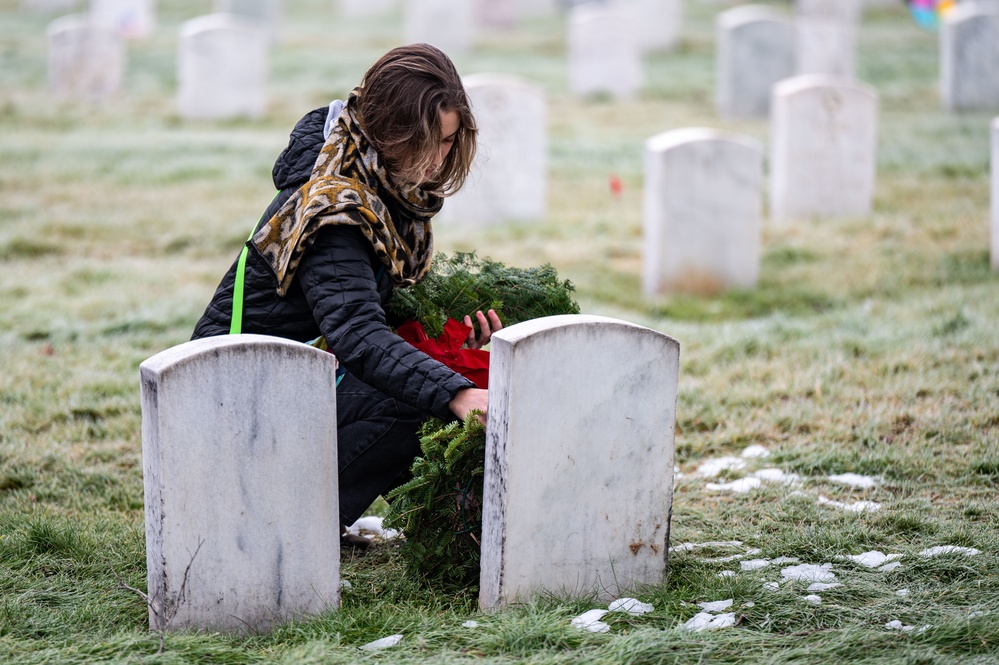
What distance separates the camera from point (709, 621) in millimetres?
2688

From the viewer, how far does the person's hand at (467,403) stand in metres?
2.78

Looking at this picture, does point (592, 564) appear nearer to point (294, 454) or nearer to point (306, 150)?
point (294, 454)

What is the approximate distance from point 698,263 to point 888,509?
3565mm

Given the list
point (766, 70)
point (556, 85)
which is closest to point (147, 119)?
point (556, 85)

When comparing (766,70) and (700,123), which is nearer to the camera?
(700,123)

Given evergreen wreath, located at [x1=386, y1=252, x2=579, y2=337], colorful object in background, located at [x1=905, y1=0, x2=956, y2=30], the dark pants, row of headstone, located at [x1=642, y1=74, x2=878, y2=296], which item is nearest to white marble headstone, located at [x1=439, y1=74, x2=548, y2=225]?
row of headstone, located at [x1=642, y1=74, x2=878, y2=296]

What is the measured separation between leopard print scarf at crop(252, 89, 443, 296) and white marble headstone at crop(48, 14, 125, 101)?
38.0 ft

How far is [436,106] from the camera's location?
9.20 ft

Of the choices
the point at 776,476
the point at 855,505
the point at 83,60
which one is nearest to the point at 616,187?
the point at 776,476

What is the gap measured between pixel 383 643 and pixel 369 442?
69cm

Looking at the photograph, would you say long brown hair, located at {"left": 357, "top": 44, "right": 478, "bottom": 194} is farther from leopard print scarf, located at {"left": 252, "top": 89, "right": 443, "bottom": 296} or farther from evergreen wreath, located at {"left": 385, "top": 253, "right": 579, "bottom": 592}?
evergreen wreath, located at {"left": 385, "top": 253, "right": 579, "bottom": 592}

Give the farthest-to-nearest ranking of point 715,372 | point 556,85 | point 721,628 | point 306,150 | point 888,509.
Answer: point 556,85 → point 715,372 → point 888,509 → point 306,150 → point 721,628

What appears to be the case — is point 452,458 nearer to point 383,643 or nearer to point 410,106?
point 383,643

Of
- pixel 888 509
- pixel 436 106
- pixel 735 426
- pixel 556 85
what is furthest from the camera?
pixel 556 85
